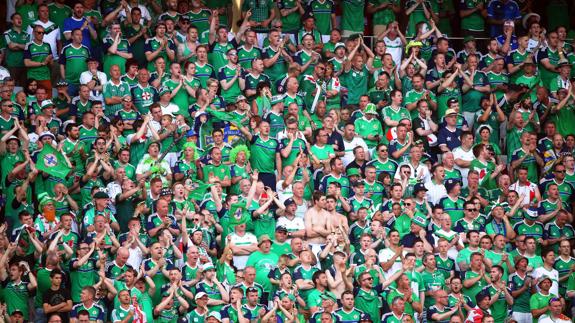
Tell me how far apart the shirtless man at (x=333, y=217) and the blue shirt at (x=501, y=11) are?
570 cm

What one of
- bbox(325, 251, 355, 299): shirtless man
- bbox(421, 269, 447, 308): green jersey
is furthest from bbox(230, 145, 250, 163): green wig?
bbox(421, 269, 447, 308): green jersey

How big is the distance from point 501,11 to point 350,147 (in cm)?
462

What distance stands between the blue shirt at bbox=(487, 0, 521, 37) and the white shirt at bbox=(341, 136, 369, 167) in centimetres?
412

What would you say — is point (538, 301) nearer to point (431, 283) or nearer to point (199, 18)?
point (431, 283)

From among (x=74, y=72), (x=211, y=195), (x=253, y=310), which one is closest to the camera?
(x=253, y=310)

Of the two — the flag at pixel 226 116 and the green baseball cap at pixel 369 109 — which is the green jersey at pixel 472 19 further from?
the flag at pixel 226 116

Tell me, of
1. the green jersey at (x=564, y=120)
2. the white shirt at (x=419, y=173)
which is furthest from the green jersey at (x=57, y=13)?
the green jersey at (x=564, y=120)

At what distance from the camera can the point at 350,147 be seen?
21.6 meters

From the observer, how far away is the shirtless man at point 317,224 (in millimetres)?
20125

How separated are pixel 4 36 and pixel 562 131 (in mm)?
8894

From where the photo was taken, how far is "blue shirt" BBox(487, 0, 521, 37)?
80.1ft

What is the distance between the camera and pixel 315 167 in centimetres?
2119

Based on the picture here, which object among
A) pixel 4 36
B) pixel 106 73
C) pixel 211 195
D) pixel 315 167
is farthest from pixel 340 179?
pixel 4 36

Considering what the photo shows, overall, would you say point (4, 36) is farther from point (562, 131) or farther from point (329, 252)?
point (562, 131)
